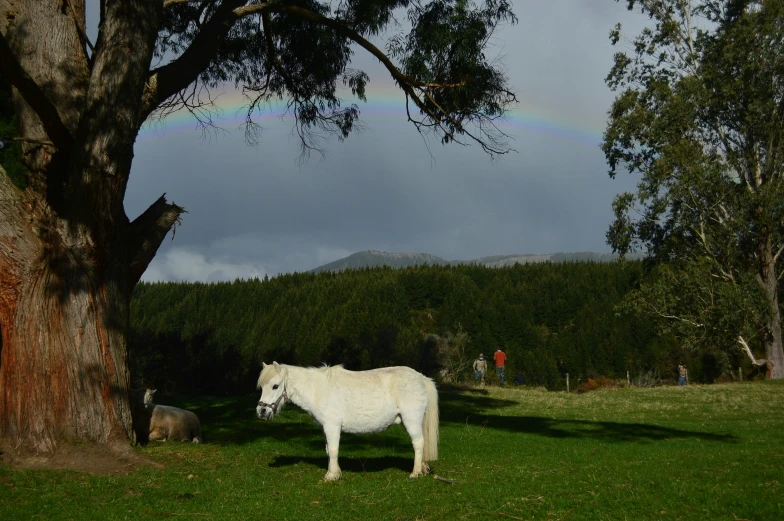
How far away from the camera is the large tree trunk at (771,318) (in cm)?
3600

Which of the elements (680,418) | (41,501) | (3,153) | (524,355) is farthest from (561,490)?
(524,355)

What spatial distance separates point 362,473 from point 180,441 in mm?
4662

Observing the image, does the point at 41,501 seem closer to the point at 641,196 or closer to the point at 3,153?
the point at 3,153

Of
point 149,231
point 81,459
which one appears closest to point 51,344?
point 81,459

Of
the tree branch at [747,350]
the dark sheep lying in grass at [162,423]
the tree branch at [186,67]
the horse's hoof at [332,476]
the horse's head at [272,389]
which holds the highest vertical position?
the tree branch at [186,67]

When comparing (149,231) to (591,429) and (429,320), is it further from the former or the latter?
(429,320)

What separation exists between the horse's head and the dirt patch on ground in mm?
2172

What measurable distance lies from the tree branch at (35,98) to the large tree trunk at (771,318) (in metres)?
34.8

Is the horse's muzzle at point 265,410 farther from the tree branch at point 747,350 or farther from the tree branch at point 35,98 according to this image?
the tree branch at point 747,350

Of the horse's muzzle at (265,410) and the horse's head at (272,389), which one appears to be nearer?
the horse's muzzle at (265,410)

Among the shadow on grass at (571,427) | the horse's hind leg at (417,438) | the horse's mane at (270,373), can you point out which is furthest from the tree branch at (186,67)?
the shadow on grass at (571,427)

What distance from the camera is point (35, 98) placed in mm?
9664

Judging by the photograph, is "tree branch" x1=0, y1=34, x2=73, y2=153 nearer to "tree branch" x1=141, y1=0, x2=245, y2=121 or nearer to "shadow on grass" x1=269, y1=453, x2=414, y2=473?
"tree branch" x1=141, y1=0, x2=245, y2=121

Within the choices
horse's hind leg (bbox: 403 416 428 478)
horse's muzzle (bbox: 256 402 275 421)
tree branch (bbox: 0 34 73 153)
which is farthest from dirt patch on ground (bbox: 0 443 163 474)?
tree branch (bbox: 0 34 73 153)
